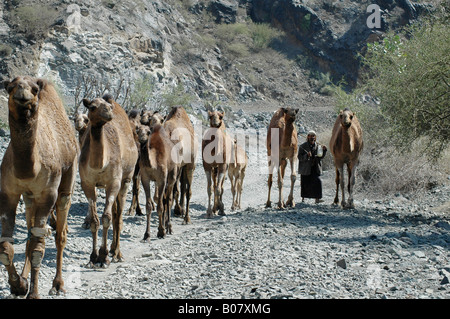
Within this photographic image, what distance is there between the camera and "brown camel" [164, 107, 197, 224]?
40.9ft

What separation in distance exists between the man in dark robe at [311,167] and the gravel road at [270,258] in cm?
218

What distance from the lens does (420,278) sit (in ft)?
21.7

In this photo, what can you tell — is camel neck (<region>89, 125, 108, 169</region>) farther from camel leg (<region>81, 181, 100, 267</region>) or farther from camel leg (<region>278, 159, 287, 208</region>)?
camel leg (<region>278, 159, 287, 208</region>)

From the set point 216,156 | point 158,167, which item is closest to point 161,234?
point 158,167

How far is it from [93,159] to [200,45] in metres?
44.7

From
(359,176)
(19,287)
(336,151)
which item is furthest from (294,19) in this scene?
(19,287)

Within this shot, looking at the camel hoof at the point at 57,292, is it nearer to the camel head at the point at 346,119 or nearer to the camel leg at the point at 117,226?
the camel leg at the point at 117,226

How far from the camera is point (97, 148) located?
7652 mm

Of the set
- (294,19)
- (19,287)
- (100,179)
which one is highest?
→ (294,19)

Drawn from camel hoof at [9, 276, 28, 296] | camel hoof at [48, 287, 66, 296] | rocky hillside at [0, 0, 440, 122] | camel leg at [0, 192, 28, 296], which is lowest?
camel hoof at [48, 287, 66, 296]

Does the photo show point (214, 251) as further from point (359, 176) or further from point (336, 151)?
point (359, 176)

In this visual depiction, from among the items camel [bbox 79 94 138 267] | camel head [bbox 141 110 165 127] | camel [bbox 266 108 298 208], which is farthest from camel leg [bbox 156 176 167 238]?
camel [bbox 266 108 298 208]

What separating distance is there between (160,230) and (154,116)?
270cm

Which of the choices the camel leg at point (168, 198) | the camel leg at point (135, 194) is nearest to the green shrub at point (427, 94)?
the camel leg at point (168, 198)
